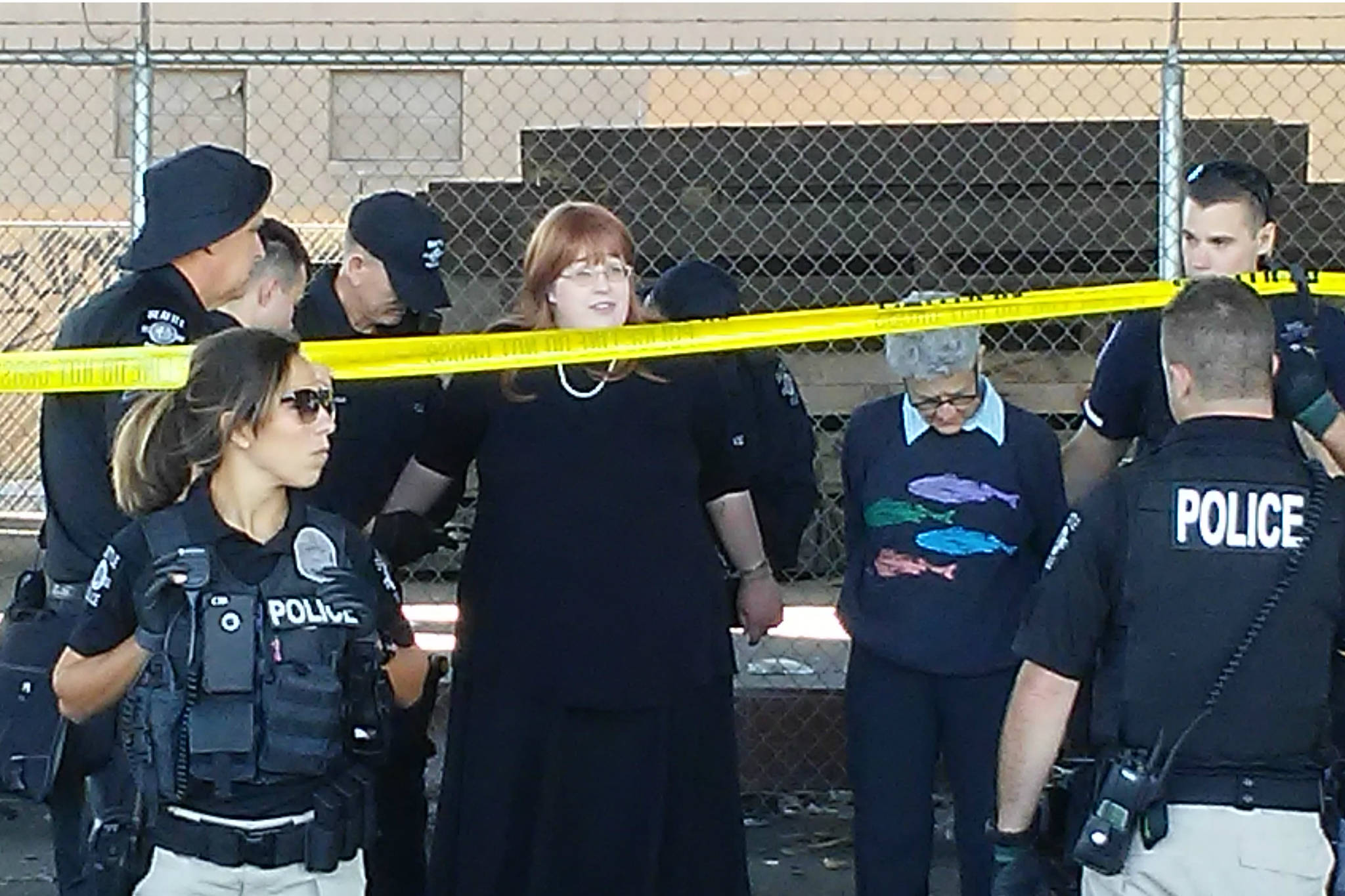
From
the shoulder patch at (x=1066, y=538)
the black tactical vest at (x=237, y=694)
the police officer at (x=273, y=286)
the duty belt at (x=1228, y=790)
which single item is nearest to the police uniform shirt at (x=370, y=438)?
the police officer at (x=273, y=286)

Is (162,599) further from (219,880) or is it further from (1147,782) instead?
(1147,782)

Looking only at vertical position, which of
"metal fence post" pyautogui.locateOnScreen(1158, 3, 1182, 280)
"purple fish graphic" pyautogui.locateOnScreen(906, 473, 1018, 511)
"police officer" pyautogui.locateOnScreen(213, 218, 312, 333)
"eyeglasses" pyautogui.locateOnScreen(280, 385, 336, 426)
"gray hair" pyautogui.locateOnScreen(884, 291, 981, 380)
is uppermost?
"metal fence post" pyautogui.locateOnScreen(1158, 3, 1182, 280)

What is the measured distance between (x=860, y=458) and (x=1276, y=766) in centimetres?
167

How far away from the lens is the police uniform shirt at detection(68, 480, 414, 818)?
3.35 m

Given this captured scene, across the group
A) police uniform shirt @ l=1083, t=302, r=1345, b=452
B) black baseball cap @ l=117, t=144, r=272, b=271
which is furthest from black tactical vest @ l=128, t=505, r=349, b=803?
police uniform shirt @ l=1083, t=302, r=1345, b=452

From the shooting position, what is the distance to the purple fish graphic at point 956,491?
4.72 metres

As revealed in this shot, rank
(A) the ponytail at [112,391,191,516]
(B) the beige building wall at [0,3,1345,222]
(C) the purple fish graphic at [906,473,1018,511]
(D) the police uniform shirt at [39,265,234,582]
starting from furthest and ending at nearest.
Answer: (B) the beige building wall at [0,3,1345,222] → (C) the purple fish graphic at [906,473,1018,511] → (D) the police uniform shirt at [39,265,234,582] → (A) the ponytail at [112,391,191,516]

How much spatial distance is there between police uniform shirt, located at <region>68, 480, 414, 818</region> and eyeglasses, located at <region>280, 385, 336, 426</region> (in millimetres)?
182

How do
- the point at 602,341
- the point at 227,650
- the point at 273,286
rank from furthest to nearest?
the point at 273,286
the point at 602,341
the point at 227,650

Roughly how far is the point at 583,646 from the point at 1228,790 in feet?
4.98

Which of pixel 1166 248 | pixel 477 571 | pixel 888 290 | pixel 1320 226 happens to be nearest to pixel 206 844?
pixel 477 571

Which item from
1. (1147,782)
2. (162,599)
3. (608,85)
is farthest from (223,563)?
(608,85)

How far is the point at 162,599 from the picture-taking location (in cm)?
334

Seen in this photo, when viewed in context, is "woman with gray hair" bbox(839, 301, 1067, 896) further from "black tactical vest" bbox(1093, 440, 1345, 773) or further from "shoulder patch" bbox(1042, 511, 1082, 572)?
"black tactical vest" bbox(1093, 440, 1345, 773)
